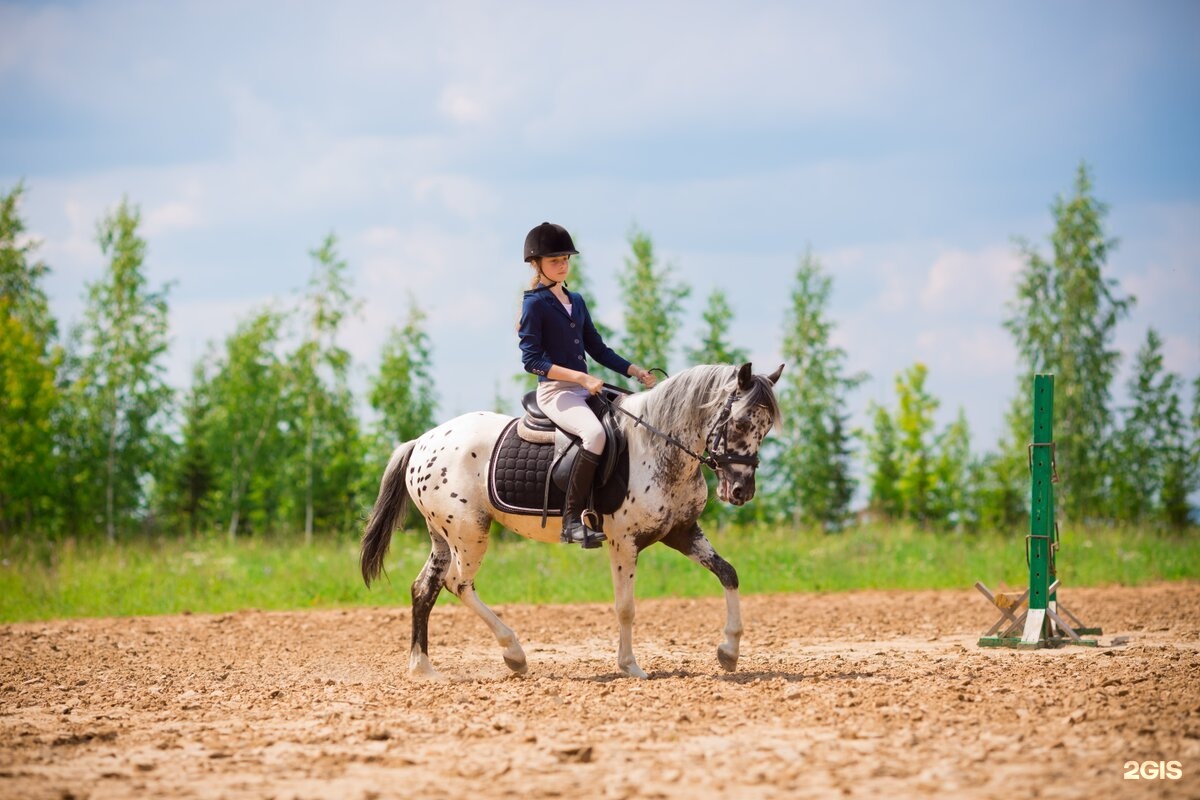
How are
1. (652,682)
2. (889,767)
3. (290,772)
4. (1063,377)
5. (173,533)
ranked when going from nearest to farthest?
(889,767), (290,772), (652,682), (1063,377), (173,533)

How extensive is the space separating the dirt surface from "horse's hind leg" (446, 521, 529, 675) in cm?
21

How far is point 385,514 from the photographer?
973 centimetres

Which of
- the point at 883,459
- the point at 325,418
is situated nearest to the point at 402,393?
the point at 325,418

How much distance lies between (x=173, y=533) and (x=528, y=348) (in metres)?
31.7

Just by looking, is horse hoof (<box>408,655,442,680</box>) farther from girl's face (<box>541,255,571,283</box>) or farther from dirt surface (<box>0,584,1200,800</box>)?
girl's face (<box>541,255,571,283</box>)

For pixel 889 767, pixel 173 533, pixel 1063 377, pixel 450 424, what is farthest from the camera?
pixel 173 533

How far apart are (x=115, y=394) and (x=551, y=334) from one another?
26.2m

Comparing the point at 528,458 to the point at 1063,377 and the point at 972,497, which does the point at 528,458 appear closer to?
the point at 1063,377

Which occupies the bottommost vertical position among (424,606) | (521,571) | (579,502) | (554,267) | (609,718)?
(521,571)

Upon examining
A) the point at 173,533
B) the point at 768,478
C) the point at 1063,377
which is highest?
the point at 1063,377

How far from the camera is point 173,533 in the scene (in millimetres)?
37125

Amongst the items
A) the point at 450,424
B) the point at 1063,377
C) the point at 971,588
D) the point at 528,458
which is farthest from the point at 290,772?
the point at 1063,377

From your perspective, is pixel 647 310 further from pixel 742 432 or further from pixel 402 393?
pixel 742 432

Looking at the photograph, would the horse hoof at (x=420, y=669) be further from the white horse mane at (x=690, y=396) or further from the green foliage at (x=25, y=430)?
the green foliage at (x=25, y=430)
